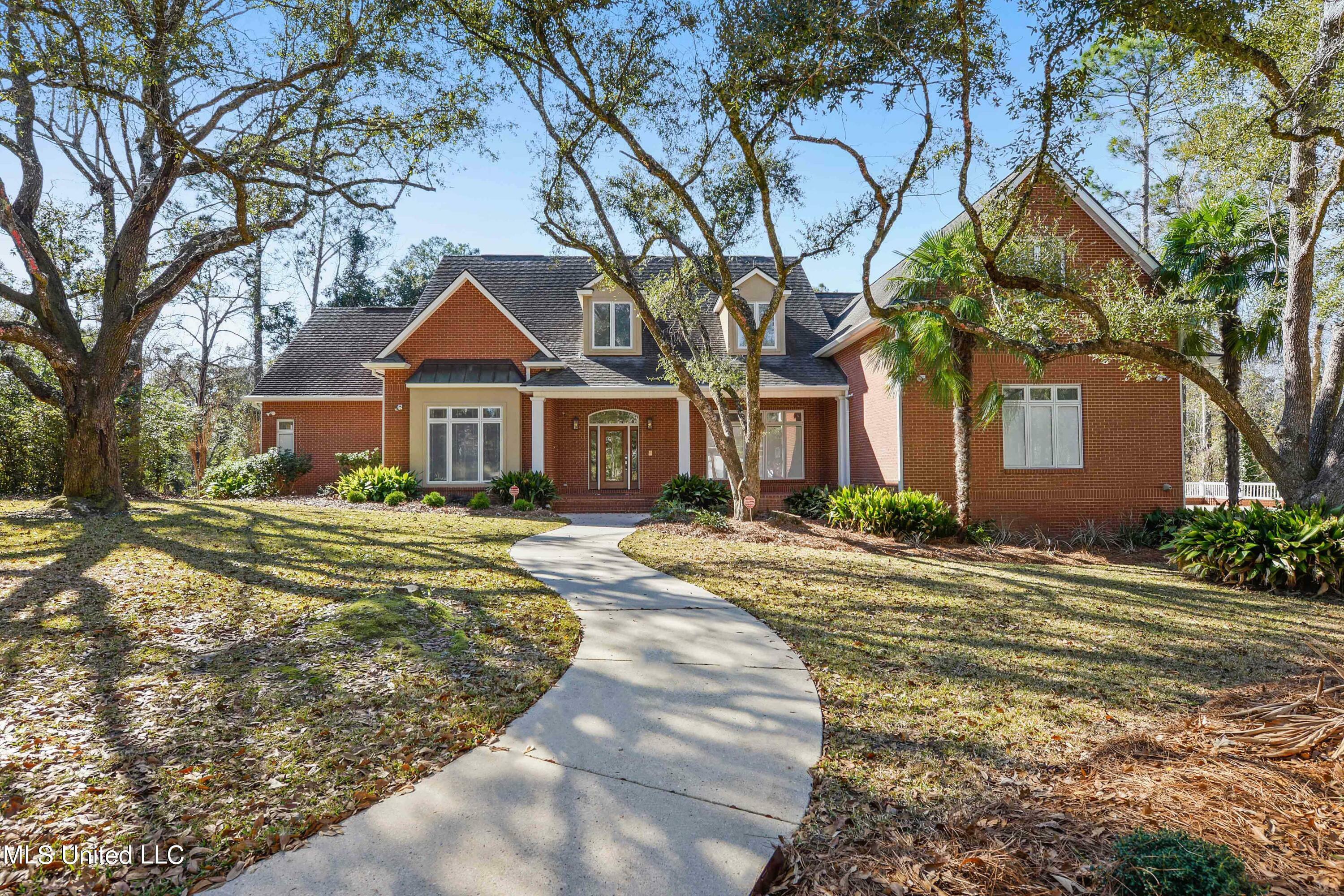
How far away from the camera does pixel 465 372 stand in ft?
57.4

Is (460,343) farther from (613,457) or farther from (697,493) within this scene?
(697,493)

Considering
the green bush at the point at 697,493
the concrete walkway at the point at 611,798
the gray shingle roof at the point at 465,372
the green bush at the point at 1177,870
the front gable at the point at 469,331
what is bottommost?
the concrete walkway at the point at 611,798

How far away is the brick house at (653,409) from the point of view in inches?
574

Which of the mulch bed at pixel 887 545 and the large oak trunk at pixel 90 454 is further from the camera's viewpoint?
the mulch bed at pixel 887 545

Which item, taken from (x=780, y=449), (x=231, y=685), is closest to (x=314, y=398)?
(x=780, y=449)

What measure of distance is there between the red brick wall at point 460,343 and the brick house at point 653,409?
0.13ft

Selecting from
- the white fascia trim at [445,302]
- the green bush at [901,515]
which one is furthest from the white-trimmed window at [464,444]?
the green bush at [901,515]

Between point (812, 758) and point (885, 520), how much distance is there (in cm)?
946

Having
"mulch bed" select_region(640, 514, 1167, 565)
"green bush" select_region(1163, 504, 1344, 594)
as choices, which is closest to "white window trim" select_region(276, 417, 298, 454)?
"mulch bed" select_region(640, 514, 1167, 565)

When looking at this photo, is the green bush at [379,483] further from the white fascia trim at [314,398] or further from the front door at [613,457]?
the front door at [613,457]

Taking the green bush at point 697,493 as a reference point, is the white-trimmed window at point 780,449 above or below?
above

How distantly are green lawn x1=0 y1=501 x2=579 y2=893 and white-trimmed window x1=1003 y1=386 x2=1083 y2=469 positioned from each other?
459 inches

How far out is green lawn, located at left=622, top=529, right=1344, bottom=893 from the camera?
2957mm

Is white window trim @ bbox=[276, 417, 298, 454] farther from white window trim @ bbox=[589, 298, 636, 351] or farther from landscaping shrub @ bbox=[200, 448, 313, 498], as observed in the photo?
white window trim @ bbox=[589, 298, 636, 351]
